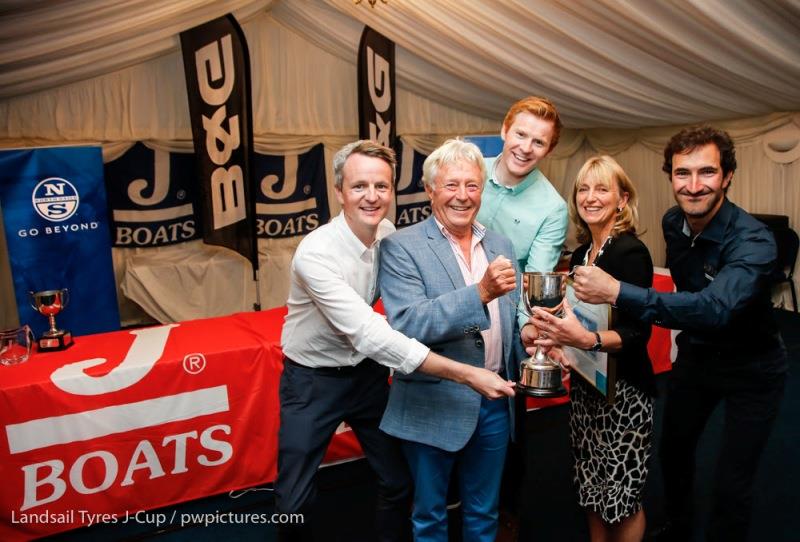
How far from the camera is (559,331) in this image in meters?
1.69

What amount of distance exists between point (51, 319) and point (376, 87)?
3.92m

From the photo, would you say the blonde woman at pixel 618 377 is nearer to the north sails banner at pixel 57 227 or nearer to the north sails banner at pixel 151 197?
the north sails banner at pixel 57 227

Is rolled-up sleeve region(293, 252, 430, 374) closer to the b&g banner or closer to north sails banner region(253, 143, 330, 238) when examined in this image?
north sails banner region(253, 143, 330, 238)

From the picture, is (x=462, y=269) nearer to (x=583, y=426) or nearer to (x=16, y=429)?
(x=583, y=426)

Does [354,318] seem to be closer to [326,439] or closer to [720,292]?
[326,439]

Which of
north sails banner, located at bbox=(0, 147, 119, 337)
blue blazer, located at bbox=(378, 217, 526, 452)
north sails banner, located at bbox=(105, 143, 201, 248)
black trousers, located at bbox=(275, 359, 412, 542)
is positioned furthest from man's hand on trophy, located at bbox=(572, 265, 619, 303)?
north sails banner, located at bbox=(105, 143, 201, 248)

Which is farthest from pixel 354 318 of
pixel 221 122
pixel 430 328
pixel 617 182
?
pixel 221 122

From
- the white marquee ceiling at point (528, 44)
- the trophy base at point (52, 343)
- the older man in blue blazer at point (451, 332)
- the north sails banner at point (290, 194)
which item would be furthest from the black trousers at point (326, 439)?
the north sails banner at point (290, 194)

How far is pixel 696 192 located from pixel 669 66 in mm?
3686

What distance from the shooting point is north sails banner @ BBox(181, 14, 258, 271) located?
15.6 feet

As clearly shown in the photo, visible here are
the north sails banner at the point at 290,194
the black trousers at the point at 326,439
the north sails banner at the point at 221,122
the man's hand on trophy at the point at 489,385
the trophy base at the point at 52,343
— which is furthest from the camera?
the north sails banner at the point at 290,194

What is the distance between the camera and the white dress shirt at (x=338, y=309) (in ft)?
5.20

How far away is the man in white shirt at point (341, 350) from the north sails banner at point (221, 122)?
3253mm

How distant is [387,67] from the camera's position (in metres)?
5.79
